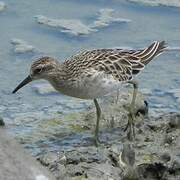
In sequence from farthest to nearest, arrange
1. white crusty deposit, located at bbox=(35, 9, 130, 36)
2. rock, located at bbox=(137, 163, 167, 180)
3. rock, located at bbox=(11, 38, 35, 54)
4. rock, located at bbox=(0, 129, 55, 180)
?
white crusty deposit, located at bbox=(35, 9, 130, 36) → rock, located at bbox=(11, 38, 35, 54) → rock, located at bbox=(137, 163, 167, 180) → rock, located at bbox=(0, 129, 55, 180)

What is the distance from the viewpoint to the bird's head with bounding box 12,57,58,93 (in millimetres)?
8008

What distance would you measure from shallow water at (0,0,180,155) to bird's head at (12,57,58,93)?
699 millimetres

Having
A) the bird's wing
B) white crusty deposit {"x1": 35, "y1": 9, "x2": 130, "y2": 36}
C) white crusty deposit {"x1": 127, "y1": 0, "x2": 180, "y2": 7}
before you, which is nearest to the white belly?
the bird's wing

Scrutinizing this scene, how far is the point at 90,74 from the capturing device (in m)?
8.04

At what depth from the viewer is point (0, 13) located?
1145cm

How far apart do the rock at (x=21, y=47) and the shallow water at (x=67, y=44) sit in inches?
2.1

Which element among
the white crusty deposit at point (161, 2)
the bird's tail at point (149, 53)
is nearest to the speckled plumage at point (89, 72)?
the bird's tail at point (149, 53)

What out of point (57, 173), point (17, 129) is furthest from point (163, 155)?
point (17, 129)

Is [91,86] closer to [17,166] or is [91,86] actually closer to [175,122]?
[175,122]

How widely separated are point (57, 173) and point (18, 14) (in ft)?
17.1

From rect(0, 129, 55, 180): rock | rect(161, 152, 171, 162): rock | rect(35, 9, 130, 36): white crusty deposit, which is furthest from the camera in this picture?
rect(35, 9, 130, 36): white crusty deposit

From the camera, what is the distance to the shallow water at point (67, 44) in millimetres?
9188

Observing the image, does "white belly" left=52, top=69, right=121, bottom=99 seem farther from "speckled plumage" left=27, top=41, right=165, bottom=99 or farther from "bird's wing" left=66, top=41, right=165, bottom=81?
"bird's wing" left=66, top=41, right=165, bottom=81

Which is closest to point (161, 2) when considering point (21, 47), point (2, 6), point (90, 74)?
point (2, 6)
